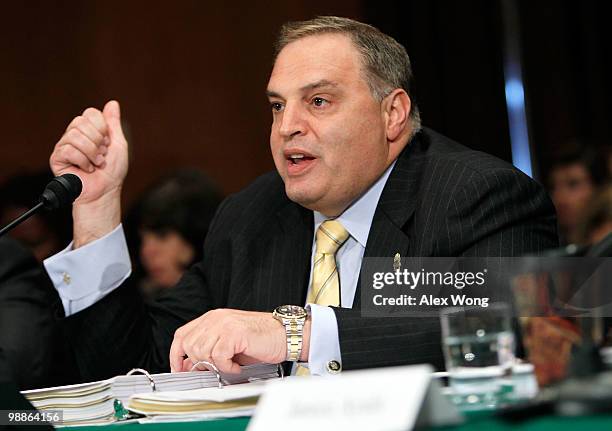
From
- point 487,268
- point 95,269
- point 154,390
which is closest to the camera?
point 154,390

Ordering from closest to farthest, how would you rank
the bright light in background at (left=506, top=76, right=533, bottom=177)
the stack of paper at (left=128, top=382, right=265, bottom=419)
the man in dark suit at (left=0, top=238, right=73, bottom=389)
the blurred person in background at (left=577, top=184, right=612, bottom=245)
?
the stack of paper at (left=128, top=382, right=265, bottom=419)
the man in dark suit at (left=0, top=238, right=73, bottom=389)
the blurred person in background at (left=577, top=184, right=612, bottom=245)
the bright light in background at (left=506, top=76, right=533, bottom=177)

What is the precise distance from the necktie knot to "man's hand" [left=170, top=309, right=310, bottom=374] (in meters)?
0.48

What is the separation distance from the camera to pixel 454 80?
16.5 ft

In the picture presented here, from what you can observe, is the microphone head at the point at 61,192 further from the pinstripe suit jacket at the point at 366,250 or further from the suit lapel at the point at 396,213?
the suit lapel at the point at 396,213

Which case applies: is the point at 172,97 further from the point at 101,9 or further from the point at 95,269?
the point at 95,269

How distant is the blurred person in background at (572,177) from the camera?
449 cm

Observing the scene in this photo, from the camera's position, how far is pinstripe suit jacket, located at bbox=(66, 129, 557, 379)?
5.97ft

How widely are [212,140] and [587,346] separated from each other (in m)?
4.36

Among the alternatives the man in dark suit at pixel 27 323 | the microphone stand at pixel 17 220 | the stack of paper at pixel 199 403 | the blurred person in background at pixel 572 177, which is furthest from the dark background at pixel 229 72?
the stack of paper at pixel 199 403

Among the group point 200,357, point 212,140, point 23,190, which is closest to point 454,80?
point 212,140

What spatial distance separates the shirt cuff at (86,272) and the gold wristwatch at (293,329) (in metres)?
0.53

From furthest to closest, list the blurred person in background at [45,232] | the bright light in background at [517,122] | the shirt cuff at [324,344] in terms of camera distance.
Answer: the bright light in background at [517,122] < the blurred person in background at [45,232] < the shirt cuff at [324,344]

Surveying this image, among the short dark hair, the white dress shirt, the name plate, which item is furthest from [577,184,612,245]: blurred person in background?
the name plate
